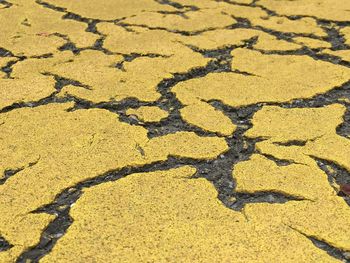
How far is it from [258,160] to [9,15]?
1.55 meters

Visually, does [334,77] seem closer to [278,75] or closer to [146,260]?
[278,75]

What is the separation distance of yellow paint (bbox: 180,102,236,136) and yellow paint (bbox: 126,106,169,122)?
0.19 feet

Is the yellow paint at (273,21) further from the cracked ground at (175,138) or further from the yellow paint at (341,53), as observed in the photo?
the yellow paint at (341,53)

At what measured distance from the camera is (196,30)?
2.26 metres

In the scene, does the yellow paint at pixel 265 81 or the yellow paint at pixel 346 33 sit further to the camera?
the yellow paint at pixel 346 33

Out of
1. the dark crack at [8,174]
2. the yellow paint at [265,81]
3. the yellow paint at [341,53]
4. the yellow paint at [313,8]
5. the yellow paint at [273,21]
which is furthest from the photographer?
the yellow paint at [313,8]

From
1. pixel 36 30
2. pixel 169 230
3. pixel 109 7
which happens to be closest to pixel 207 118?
pixel 169 230

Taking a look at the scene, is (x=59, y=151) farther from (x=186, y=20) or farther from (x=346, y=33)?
(x=346, y=33)

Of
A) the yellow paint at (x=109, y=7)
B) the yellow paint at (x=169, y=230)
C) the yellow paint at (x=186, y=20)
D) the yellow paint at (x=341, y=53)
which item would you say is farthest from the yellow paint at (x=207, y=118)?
the yellow paint at (x=109, y=7)

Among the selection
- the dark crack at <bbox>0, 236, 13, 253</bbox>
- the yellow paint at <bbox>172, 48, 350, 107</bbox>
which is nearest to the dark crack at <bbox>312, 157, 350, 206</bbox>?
the yellow paint at <bbox>172, 48, 350, 107</bbox>

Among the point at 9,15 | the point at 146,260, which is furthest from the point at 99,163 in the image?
the point at 9,15

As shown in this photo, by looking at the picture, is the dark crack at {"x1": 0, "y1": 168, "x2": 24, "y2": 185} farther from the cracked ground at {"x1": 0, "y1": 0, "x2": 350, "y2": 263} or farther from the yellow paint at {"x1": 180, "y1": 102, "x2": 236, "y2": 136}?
the yellow paint at {"x1": 180, "y1": 102, "x2": 236, "y2": 136}

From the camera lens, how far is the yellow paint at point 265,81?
5.57ft

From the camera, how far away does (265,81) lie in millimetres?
1804
